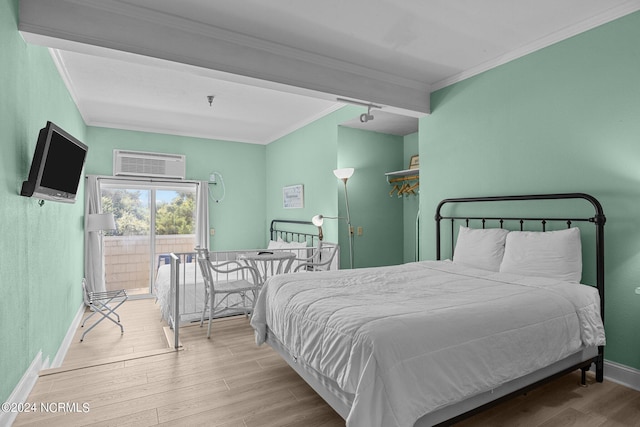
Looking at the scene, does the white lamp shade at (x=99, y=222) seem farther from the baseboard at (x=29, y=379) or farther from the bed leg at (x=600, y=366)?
the bed leg at (x=600, y=366)

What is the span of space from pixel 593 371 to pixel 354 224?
115 inches

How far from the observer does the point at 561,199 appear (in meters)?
2.70

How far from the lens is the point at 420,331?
1.57m

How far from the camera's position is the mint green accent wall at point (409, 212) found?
5.07 m

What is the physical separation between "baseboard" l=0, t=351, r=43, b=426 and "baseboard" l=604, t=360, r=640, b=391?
3729 millimetres

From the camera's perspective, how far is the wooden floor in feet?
6.45

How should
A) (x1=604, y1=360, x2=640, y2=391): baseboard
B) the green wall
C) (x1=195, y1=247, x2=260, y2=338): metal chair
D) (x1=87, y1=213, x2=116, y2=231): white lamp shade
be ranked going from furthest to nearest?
the green wall < (x1=87, y1=213, x2=116, y2=231): white lamp shade < (x1=195, y1=247, x2=260, y2=338): metal chair < (x1=604, y1=360, x2=640, y2=391): baseboard

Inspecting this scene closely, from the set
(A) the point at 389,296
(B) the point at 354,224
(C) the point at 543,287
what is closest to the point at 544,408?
(C) the point at 543,287

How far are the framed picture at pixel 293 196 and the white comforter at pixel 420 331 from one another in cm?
290

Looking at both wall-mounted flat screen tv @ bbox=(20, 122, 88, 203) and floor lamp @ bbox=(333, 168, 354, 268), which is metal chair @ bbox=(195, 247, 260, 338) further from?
floor lamp @ bbox=(333, 168, 354, 268)

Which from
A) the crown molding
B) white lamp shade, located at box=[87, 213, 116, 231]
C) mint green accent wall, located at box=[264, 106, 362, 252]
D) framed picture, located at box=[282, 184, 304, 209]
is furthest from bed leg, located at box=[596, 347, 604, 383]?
white lamp shade, located at box=[87, 213, 116, 231]

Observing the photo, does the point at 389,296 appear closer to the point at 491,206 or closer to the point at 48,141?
the point at 491,206

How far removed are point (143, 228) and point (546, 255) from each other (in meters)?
5.54

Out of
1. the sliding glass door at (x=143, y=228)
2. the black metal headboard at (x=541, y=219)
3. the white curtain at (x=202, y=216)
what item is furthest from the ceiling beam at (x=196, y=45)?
the sliding glass door at (x=143, y=228)
